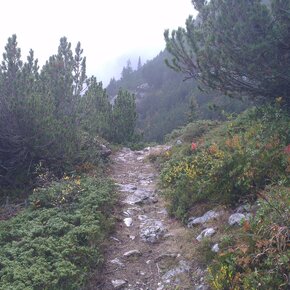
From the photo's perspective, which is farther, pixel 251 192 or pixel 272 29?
pixel 272 29

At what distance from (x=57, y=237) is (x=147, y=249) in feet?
5.28

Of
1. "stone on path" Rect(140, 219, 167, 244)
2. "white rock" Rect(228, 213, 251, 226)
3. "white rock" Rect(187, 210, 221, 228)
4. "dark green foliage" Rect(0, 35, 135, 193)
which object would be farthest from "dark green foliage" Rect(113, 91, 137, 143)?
"white rock" Rect(228, 213, 251, 226)

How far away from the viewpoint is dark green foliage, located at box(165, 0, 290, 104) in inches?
329

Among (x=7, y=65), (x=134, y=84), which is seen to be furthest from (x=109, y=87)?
(x=7, y=65)

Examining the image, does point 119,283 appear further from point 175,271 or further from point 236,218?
point 236,218

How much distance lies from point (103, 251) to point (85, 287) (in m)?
1.12

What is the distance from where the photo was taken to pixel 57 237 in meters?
6.63

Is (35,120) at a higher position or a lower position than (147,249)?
higher

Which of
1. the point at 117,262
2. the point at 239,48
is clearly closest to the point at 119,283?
the point at 117,262

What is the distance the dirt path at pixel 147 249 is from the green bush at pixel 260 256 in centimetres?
67

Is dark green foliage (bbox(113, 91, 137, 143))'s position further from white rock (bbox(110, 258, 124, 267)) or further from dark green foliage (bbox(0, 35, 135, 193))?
white rock (bbox(110, 258, 124, 267))

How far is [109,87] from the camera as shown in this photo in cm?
13388

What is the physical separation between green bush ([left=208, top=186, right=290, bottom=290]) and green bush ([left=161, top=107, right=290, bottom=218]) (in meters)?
1.10

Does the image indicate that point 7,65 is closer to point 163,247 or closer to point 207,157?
point 207,157
